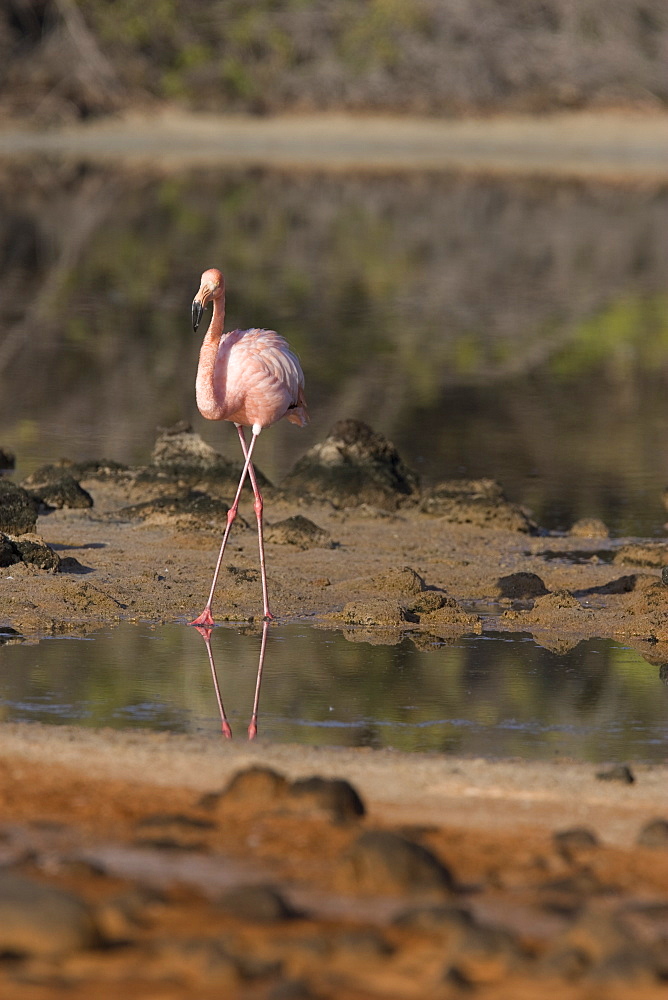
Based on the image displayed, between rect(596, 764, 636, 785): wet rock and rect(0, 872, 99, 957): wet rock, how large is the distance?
2109 mm

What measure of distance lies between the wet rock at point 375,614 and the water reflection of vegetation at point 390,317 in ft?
9.57

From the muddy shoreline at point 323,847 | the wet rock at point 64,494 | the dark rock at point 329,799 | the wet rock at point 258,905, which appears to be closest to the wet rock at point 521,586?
the muddy shoreline at point 323,847

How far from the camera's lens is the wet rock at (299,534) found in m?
10.1

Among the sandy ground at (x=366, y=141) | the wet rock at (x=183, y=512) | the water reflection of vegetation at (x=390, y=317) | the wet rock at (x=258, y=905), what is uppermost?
the sandy ground at (x=366, y=141)

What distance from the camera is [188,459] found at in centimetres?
1198

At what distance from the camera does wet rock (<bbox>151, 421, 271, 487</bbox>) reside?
38.7 feet

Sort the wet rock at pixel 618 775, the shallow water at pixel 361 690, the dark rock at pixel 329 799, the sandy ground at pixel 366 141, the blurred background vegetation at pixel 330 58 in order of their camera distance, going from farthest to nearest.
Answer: the sandy ground at pixel 366 141 → the blurred background vegetation at pixel 330 58 → the shallow water at pixel 361 690 → the wet rock at pixel 618 775 → the dark rock at pixel 329 799

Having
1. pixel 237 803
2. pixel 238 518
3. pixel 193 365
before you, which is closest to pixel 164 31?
pixel 193 365

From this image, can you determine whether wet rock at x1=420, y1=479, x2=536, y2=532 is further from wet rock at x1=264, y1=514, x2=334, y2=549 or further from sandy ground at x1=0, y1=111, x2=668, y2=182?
sandy ground at x1=0, y1=111, x2=668, y2=182

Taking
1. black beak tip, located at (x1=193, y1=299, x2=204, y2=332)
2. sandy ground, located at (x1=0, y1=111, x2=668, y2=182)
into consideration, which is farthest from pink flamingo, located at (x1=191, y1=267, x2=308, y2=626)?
sandy ground, located at (x1=0, y1=111, x2=668, y2=182)

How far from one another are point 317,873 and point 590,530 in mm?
6169

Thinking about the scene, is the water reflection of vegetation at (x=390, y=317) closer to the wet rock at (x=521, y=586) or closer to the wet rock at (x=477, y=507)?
the wet rock at (x=477, y=507)

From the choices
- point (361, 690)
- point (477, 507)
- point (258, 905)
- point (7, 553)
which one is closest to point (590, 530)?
point (477, 507)

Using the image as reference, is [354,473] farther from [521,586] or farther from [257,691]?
[257,691]
